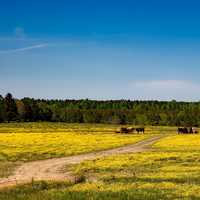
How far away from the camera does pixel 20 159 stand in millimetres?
51562

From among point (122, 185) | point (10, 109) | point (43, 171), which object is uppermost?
point (10, 109)

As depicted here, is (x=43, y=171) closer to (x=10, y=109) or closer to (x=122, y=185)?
(x=122, y=185)

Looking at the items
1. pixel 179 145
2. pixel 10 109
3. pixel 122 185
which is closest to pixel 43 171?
pixel 122 185

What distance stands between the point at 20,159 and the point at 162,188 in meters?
26.9

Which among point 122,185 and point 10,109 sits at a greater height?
point 10,109

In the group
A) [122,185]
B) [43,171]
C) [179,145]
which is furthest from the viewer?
[179,145]

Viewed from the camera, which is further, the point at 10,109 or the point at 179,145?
the point at 10,109

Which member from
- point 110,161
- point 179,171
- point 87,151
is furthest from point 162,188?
point 87,151

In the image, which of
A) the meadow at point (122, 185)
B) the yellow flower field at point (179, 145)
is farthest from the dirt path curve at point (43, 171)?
the yellow flower field at point (179, 145)

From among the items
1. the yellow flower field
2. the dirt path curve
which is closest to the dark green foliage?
the yellow flower field

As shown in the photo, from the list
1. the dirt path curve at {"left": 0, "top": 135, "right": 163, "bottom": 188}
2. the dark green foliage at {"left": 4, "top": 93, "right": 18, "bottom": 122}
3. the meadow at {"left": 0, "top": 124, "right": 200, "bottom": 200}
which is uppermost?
the dark green foliage at {"left": 4, "top": 93, "right": 18, "bottom": 122}

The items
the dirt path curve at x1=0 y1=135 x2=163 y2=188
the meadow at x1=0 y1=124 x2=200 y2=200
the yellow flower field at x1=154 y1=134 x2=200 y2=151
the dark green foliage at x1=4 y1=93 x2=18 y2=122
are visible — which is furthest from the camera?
the dark green foliage at x1=4 y1=93 x2=18 y2=122

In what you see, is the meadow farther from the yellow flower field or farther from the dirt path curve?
the yellow flower field

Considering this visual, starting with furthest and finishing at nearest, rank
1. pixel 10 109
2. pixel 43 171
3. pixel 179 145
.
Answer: pixel 10 109, pixel 179 145, pixel 43 171
